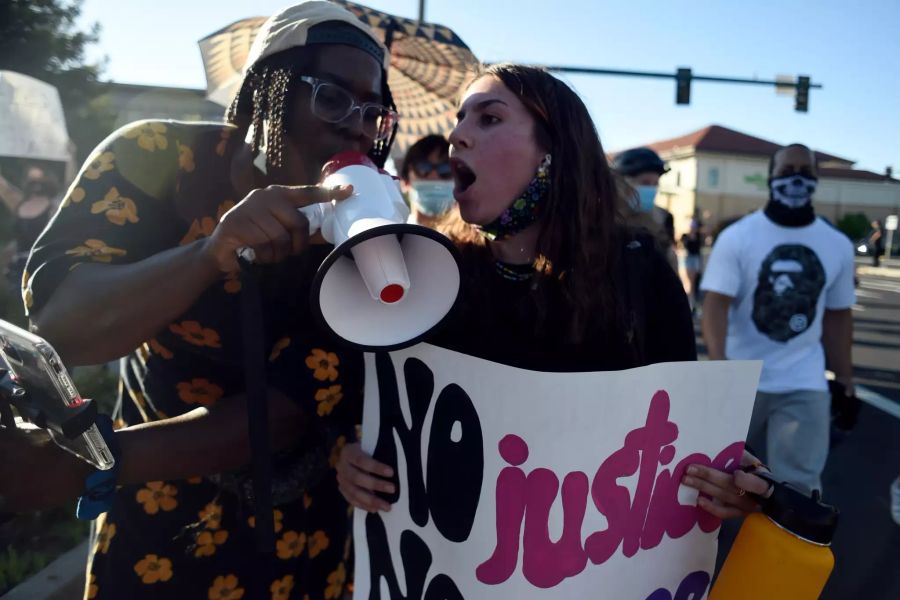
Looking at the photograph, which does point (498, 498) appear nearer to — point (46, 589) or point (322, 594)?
point (322, 594)

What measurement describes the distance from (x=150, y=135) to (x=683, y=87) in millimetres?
15315

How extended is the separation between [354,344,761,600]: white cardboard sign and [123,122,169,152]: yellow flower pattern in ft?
1.82

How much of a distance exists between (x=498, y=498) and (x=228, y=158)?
2.69 feet

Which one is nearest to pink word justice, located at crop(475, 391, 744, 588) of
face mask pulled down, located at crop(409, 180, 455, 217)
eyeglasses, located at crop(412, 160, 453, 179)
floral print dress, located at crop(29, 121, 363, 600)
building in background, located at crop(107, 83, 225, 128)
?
floral print dress, located at crop(29, 121, 363, 600)

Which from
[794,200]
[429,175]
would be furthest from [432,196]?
[794,200]

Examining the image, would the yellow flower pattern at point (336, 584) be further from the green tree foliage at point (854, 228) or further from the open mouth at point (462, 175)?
the green tree foliage at point (854, 228)

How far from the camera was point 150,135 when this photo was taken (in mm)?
1362

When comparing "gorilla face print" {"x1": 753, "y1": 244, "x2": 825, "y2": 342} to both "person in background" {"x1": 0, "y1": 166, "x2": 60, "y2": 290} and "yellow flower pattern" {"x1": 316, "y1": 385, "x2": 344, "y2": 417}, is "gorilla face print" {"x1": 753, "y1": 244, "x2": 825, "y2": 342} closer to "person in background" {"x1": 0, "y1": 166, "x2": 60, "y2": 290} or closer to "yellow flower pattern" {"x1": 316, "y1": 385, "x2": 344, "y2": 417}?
"yellow flower pattern" {"x1": 316, "y1": 385, "x2": 344, "y2": 417}

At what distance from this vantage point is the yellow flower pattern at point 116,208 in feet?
4.09

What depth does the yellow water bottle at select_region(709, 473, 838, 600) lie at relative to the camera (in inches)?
47.3

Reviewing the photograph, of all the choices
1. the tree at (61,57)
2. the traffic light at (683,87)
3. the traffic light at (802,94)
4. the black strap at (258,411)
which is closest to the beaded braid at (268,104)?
the black strap at (258,411)

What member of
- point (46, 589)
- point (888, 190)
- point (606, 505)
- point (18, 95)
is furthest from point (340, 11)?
point (888, 190)

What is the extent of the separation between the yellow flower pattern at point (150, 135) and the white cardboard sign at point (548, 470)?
0.56m

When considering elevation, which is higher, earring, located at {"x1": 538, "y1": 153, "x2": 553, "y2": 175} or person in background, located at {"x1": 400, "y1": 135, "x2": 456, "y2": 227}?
person in background, located at {"x1": 400, "y1": 135, "x2": 456, "y2": 227}
